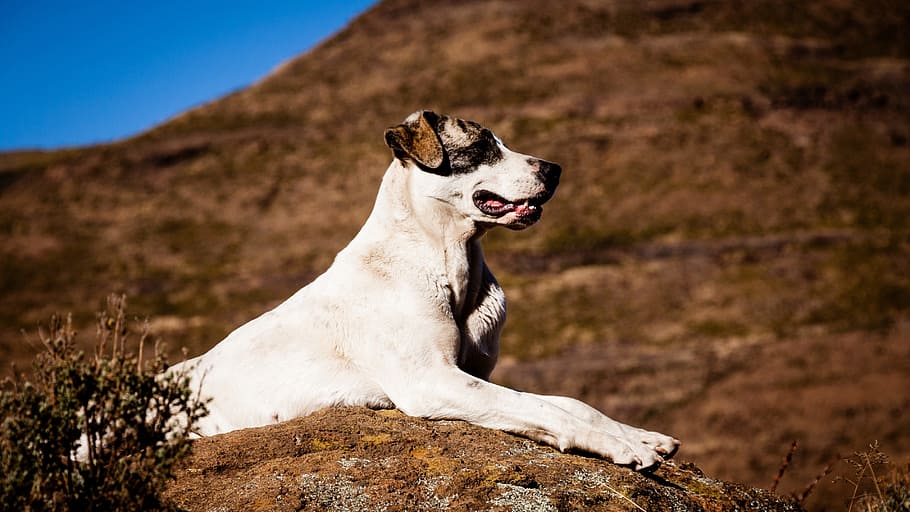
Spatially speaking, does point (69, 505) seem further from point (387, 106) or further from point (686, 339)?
point (387, 106)

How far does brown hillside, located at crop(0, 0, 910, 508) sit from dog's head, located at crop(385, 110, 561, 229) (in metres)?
14.0

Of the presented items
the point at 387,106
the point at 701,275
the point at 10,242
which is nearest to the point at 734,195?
the point at 701,275

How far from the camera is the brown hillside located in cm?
2780

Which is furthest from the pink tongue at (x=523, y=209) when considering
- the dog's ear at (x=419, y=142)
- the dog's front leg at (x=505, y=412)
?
the dog's front leg at (x=505, y=412)

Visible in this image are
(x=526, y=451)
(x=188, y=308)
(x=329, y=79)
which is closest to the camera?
(x=526, y=451)

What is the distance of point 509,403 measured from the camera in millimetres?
5227

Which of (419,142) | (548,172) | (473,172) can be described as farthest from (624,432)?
(419,142)

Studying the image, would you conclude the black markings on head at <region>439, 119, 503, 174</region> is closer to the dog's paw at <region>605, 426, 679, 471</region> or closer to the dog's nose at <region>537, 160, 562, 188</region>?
the dog's nose at <region>537, 160, 562, 188</region>

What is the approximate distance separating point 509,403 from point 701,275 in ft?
106

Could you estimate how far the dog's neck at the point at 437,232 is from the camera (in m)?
5.75

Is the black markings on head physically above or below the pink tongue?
above

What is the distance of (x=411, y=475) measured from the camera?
15.5 feet

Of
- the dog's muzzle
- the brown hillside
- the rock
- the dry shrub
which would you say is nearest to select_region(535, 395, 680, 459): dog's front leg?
the rock

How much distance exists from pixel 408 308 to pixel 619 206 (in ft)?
124
